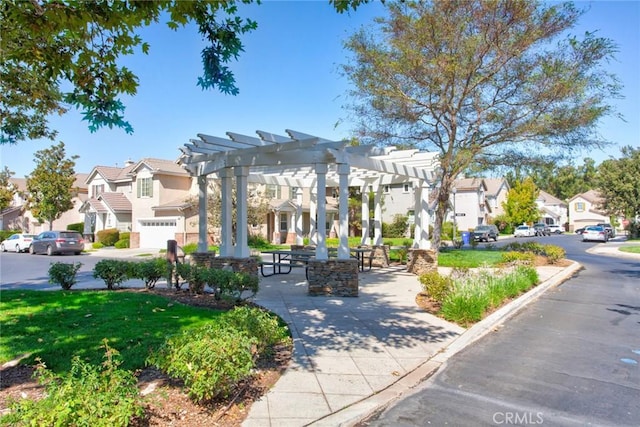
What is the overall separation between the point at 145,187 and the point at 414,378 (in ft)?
102

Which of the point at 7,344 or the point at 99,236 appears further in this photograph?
the point at 99,236

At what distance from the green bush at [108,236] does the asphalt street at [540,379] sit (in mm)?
30501

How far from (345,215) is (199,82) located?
5829mm

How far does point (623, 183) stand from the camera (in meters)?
37.7

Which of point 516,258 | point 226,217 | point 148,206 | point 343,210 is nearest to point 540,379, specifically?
point 343,210

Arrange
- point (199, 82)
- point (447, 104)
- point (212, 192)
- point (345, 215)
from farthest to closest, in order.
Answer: point (212, 192) < point (447, 104) < point (345, 215) < point (199, 82)

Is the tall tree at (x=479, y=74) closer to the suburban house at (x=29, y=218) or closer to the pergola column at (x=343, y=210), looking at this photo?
the pergola column at (x=343, y=210)

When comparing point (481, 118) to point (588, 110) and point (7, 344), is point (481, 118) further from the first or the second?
point (7, 344)

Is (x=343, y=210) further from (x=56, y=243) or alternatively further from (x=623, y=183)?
(x=623, y=183)

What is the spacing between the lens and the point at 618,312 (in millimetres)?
8930

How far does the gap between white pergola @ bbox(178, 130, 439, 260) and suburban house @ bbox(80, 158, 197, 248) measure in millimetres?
15909

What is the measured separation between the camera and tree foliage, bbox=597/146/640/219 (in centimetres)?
3725

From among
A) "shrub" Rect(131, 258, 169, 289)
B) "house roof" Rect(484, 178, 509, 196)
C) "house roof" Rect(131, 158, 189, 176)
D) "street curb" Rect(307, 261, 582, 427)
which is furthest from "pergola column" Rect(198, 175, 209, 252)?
"house roof" Rect(484, 178, 509, 196)

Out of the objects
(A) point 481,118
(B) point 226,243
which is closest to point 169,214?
(B) point 226,243
